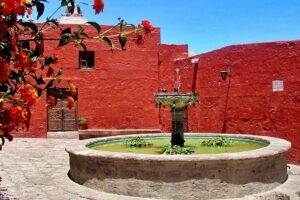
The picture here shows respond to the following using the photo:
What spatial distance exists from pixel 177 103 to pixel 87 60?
6717 millimetres

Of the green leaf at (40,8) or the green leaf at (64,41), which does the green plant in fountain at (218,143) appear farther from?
the green leaf at (40,8)

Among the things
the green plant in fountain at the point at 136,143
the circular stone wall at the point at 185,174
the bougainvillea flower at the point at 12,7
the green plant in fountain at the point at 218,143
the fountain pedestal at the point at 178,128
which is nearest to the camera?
the bougainvillea flower at the point at 12,7

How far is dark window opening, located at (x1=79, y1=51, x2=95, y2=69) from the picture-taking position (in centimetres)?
1312

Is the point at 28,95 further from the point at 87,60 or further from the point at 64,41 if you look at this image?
the point at 87,60

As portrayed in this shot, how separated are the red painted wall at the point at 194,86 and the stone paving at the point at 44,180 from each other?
248 centimetres

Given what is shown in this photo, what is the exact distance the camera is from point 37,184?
6211mm

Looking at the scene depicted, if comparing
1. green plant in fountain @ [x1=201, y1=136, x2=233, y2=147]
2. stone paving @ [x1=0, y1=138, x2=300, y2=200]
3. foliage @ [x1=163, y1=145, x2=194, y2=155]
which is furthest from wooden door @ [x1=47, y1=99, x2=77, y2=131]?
foliage @ [x1=163, y1=145, x2=194, y2=155]

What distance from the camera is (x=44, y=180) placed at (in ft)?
21.4

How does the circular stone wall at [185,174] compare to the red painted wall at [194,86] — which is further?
the red painted wall at [194,86]

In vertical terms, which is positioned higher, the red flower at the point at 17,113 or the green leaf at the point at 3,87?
the green leaf at the point at 3,87

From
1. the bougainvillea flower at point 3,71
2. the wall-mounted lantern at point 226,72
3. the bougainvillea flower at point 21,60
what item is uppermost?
the wall-mounted lantern at point 226,72

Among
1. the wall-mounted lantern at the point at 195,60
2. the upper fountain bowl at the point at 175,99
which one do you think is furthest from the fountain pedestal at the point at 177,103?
the wall-mounted lantern at the point at 195,60

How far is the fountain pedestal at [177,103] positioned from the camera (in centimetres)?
710

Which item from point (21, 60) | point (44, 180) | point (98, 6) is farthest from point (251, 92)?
point (21, 60)
